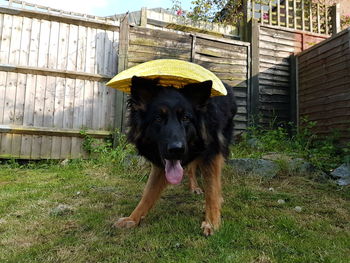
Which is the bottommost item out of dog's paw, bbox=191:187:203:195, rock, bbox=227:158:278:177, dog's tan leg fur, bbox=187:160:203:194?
Answer: dog's paw, bbox=191:187:203:195

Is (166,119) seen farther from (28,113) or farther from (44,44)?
(44,44)

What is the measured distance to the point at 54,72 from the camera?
5707mm

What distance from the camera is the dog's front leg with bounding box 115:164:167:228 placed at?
249cm

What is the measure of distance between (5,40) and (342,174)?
6.57 meters

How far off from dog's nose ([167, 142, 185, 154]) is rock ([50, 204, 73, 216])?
1417 mm

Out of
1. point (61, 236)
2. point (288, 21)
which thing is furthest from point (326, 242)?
point (288, 21)

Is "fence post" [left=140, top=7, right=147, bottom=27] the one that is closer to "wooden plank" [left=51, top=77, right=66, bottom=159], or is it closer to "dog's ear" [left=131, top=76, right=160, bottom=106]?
"wooden plank" [left=51, top=77, right=66, bottom=159]

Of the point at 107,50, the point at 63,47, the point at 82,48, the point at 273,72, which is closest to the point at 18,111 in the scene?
the point at 63,47

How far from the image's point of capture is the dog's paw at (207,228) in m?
2.26

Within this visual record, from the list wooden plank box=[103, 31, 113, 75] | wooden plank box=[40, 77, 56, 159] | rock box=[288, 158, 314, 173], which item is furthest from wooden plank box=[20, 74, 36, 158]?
rock box=[288, 158, 314, 173]

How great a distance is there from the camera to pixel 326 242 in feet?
6.97

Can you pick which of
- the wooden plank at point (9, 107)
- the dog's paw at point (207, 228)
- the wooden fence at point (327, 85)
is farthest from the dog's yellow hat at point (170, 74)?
the wooden fence at point (327, 85)

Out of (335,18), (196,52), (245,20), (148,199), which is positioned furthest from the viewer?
(335,18)

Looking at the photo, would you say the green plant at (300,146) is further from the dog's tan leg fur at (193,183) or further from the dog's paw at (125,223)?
the dog's paw at (125,223)
